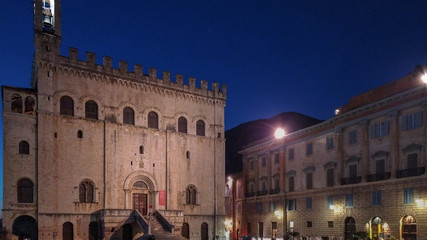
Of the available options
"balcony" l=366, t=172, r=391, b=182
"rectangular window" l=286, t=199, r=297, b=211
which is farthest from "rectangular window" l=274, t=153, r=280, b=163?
"balcony" l=366, t=172, r=391, b=182

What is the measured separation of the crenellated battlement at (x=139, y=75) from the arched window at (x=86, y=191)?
31.9 ft

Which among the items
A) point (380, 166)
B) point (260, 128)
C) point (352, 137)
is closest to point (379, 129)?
point (380, 166)

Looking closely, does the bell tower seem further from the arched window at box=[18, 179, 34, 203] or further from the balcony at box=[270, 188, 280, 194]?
the balcony at box=[270, 188, 280, 194]

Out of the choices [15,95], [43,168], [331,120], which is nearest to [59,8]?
[15,95]

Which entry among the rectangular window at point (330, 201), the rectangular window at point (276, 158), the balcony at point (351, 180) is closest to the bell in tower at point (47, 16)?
the rectangular window at point (276, 158)

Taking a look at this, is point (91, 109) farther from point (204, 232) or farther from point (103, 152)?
point (204, 232)

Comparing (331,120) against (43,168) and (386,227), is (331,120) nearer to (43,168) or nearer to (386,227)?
(386,227)

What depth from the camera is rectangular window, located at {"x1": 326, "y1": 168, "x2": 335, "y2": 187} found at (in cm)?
3688

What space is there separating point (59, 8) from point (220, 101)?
1795 centimetres

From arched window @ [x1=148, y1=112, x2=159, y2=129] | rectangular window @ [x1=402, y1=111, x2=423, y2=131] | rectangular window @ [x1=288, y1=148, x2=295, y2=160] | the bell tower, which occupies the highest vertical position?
the bell tower

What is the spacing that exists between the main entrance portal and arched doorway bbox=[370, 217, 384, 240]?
19.5 m

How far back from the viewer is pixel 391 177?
30.6m

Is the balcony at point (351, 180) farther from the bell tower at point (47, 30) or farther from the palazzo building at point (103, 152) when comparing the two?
the bell tower at point (47, 30)

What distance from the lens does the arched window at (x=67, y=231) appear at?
3170 centimetres
